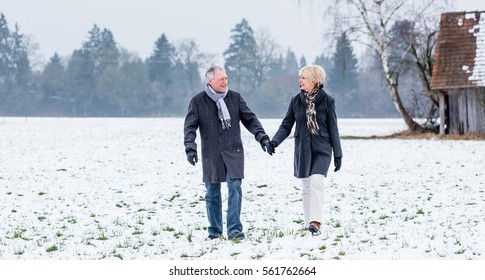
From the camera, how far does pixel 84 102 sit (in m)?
94.4

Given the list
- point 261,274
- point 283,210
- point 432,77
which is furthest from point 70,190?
point 432,77

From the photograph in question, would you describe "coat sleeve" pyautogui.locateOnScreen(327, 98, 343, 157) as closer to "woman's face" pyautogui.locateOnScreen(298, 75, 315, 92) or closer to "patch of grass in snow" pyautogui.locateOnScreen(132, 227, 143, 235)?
"woman's face" pyautogui.locateOnScreen(298, 75, 315, 92)

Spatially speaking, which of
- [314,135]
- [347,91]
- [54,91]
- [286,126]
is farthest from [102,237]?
[54,91]

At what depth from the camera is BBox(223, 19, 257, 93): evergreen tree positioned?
96188 mm

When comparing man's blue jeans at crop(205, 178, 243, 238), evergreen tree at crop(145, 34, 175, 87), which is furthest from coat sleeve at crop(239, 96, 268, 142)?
evergreen tree at crop(145, 34, 175, 87)

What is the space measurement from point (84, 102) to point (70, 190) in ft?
271

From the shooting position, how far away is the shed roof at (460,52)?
101 feet

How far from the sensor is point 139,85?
93.5 meters

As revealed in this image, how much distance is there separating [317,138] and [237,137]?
3.20 ft

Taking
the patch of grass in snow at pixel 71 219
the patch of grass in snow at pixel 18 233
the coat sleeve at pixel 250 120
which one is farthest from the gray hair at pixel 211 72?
the patch of grass in snow at pixel 71 219

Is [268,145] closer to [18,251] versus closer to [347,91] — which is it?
[18,251]

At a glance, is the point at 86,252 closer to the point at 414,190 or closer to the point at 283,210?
the point at 283,210

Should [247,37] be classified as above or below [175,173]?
above

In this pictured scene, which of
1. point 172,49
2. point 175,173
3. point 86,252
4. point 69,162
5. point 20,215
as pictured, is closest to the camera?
point 86,252
